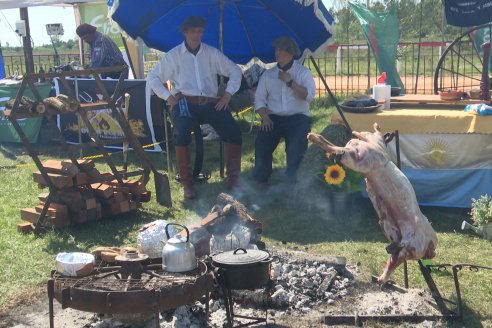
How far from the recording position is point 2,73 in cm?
1378

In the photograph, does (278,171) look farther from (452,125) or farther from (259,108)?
(452,125)

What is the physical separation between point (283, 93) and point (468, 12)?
12.9 feet

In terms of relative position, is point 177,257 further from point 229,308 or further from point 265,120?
point 265,120

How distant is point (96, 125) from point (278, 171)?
3.16 m

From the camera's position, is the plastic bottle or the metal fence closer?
the plastic bottle

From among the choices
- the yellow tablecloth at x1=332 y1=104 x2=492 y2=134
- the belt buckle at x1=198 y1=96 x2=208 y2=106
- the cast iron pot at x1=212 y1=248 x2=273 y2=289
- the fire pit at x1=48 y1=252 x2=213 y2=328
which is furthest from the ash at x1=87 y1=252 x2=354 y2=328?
the belt buckle at x1=198 y1=96 x2=208 y2=106

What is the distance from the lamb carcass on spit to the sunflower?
6.88ft

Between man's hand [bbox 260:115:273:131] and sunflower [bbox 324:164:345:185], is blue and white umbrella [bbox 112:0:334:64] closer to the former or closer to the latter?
man's hand [bbox 260:115:273:131]

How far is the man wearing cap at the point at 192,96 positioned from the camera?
6.61 meters

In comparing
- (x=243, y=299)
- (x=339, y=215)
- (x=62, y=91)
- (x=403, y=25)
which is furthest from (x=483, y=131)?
(x=403, y=25)

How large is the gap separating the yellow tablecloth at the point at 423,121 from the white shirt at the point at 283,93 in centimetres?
59

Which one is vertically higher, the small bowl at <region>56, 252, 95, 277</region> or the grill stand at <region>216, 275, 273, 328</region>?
the small bowl at <region>56, 252, 95, 277</region>

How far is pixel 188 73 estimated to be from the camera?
21.8 ft

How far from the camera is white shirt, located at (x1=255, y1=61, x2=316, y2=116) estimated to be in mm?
6461
